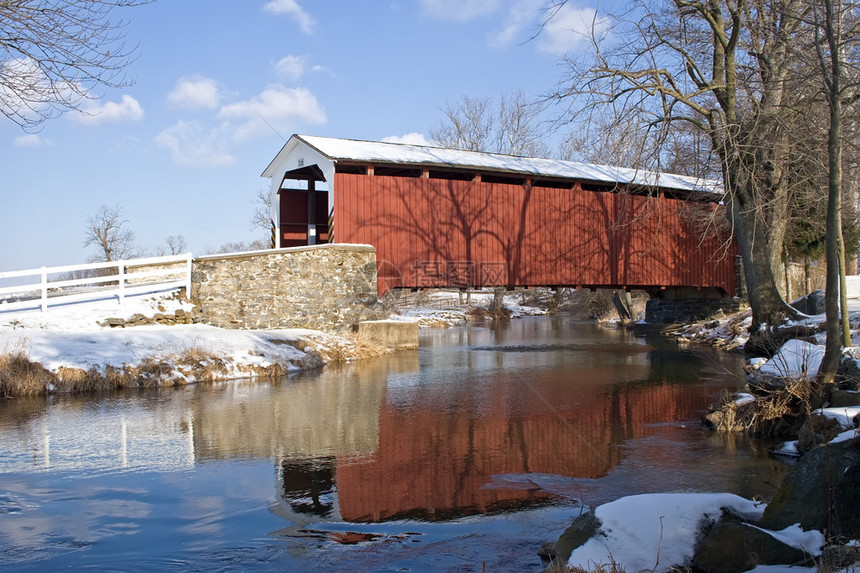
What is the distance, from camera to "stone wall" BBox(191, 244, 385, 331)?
1448cm

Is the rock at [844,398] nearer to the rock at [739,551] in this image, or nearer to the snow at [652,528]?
the snow at [652,528]

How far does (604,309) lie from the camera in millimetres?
31953

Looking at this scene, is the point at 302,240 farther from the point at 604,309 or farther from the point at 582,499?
the point at 604,309

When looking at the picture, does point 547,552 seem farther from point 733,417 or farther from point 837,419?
point 733,417

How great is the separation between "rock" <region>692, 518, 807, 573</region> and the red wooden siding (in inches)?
481

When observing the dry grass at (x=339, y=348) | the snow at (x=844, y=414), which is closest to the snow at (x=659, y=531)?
the snow at (x=844, y=414)

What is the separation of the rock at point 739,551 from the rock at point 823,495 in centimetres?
26

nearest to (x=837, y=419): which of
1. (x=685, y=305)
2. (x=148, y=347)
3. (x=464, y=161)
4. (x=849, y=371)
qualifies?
(x=849, y=371)

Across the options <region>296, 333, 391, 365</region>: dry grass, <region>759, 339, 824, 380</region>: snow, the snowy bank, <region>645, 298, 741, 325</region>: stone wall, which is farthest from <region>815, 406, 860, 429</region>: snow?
<region>645, 298, 741, 325</region>: stone wall

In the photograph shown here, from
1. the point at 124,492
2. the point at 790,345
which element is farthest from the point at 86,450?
the point at 790,345

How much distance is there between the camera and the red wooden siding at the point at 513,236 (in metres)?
16.3

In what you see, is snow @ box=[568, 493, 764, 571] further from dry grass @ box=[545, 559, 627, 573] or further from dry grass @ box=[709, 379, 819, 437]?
dry grass @ box=[709, 379, 819, 437]

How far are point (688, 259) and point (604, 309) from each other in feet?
36.3

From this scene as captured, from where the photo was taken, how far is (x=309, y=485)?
5117mm
